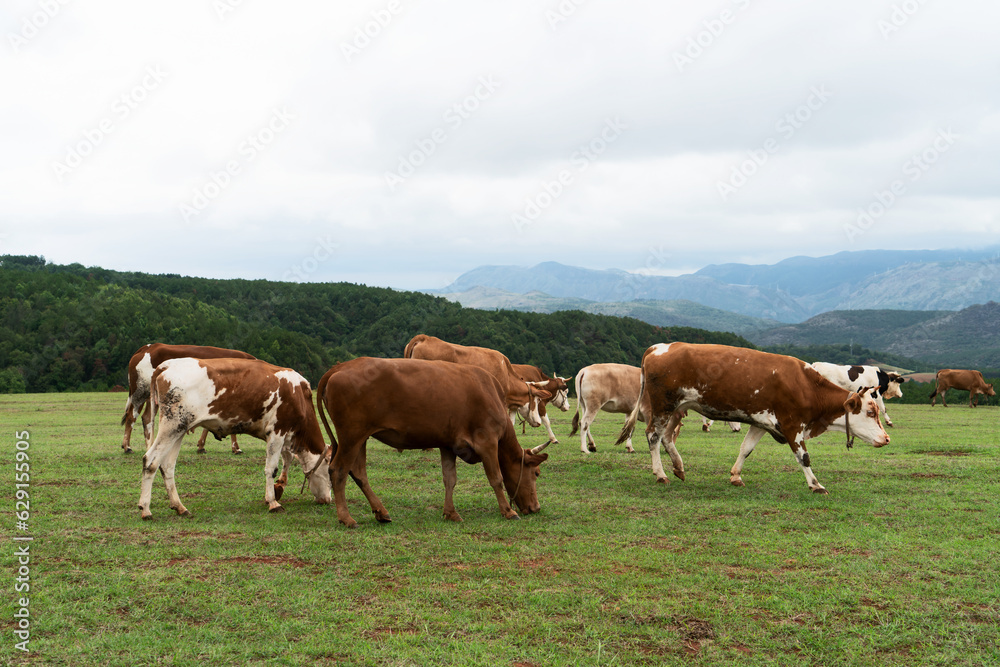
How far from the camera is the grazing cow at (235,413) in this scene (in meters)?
9.71

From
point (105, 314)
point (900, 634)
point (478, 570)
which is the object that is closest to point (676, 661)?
point (900, 634)

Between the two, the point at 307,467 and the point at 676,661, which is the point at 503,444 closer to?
the point at 307,467

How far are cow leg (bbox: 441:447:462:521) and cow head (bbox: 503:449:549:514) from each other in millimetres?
883

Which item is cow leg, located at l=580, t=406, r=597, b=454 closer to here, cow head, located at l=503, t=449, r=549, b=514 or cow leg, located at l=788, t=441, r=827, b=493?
cow leg, located at l=788, t=441, r=827, b=493

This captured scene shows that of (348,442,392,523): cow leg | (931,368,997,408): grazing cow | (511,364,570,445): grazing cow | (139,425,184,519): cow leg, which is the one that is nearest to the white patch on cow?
(139,425,184,519): cow leg

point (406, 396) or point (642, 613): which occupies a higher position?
point (406, 396)

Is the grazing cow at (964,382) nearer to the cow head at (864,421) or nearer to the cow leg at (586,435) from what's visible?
the cow leg at (586,435)

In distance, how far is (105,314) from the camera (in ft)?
228

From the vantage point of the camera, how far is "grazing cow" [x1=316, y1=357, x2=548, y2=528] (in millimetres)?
9477

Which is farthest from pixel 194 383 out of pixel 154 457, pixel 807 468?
pixel 807 468

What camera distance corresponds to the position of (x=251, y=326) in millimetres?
77625

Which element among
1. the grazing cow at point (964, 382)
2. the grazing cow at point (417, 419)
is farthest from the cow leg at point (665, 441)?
the grazing cow at point (964, 382)

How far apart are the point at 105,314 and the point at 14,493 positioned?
6637 centimetres

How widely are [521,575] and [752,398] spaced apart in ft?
22.2
